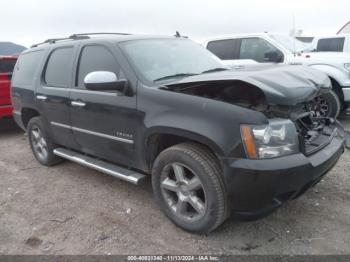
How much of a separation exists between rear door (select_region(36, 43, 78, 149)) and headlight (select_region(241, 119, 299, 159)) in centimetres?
245

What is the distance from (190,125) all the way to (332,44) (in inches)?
297

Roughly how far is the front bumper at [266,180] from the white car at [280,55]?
160 inches

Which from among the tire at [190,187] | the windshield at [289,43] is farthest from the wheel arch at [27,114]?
the windshield at [289,43]

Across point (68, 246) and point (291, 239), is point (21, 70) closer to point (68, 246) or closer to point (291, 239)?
point (68, 246)

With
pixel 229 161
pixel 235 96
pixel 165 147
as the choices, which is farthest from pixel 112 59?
pixel 229 161

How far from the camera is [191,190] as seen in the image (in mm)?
2912

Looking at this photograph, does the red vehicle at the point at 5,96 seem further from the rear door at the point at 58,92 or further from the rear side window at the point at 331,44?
the rear side window at the point at 331,44

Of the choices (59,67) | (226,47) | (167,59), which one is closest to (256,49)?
(226,47)

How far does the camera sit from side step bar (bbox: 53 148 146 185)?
3.37 metres

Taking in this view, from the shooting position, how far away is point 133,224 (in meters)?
3.24

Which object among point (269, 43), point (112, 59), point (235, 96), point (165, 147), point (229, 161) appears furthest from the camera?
point (269, 43)

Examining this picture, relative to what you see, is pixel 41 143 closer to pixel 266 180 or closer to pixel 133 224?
pixel 133 224

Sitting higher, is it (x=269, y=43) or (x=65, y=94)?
(x=269, y=43)

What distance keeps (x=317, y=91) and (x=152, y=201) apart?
2.06 meters
